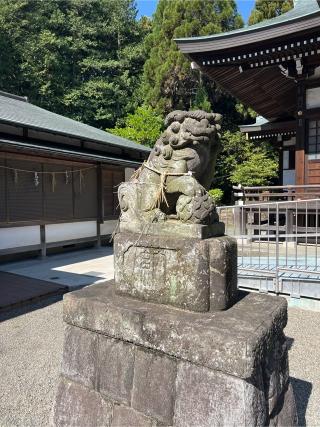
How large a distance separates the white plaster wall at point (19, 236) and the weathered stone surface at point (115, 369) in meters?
6.83

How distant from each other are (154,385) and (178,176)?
129 centimetres

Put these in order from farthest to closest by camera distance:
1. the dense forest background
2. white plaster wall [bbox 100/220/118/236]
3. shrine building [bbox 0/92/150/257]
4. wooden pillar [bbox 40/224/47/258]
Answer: the dense forest background, white plaster wall [bbox 100/220/118/236], wooden pillar [bbox 40/224/47/258], shrine building [bbox 0/92/150/257]

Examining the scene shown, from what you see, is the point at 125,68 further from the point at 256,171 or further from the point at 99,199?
the point at 99,199

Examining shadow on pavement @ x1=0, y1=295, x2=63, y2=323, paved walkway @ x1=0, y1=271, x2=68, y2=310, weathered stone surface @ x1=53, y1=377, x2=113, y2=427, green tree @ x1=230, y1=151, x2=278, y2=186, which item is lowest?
shadow on pavement @ x1=0, y1=295, x2=63, y2=323

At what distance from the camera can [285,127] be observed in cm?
1169

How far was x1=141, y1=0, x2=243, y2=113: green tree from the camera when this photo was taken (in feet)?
67.8

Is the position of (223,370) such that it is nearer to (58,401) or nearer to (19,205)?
(58,401)

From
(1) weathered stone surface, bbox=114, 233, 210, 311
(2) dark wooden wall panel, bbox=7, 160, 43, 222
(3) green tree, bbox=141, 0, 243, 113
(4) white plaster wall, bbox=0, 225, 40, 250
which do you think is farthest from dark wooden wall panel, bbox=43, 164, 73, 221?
(3) green tree, bbox=141, 0, 243, 113

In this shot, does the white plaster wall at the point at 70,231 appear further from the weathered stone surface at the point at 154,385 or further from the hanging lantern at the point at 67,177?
the weathered stone surface at the point at 154,385

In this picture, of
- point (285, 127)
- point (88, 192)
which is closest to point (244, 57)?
point (285, 127)

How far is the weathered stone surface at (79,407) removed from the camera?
7.06ft

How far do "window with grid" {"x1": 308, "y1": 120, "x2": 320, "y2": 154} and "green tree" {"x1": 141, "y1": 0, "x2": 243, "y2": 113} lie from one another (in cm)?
1366

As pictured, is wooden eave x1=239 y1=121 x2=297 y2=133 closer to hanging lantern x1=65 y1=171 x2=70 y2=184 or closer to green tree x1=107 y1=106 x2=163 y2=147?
green tree x1=107 y1=106 x2=163 y2=147

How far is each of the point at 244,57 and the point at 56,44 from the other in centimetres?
2067
